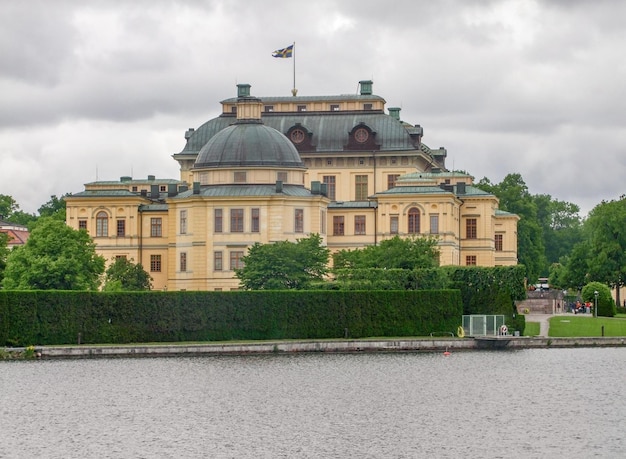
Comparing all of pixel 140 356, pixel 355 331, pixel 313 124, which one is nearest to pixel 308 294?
pixel 355 331

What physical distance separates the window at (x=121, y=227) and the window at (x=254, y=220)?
11.7m

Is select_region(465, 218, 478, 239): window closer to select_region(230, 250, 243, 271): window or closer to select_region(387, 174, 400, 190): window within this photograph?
select_region(387, 174, 400, 190): window

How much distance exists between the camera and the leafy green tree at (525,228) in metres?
136

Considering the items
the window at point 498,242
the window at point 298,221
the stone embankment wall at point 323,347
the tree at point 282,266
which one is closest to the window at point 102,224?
the window at point 298,221

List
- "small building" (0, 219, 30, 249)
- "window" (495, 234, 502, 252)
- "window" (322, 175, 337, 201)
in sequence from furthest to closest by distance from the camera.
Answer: "small building" (0, 219, 30, 249) → "window" (322, 175, 337, 201) → "window" (495, 234, 502, 252)

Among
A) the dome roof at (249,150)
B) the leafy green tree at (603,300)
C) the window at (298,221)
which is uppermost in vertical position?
the dome roof at (249,150)

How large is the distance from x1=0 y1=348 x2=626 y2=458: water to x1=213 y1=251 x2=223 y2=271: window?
26.1 m

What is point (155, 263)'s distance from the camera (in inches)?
4390

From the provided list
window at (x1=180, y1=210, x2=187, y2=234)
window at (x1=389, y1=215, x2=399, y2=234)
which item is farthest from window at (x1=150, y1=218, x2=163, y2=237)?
window at (x1=389, y1=215, x2=399, y2=234)

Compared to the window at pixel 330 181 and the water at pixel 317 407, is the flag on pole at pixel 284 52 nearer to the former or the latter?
the window at pixel 330 181

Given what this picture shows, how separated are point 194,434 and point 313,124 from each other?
6861 centimetres

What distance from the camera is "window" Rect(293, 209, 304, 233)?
105 m

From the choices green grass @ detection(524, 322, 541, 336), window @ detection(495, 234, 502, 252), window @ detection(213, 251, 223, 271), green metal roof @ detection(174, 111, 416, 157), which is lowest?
green grass @ detection(524, 322, 541, 336)

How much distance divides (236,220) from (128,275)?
8.45 m
